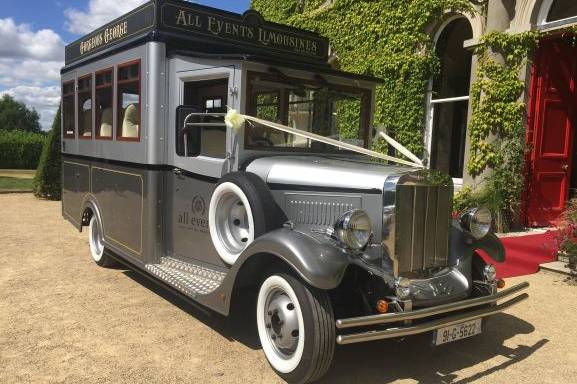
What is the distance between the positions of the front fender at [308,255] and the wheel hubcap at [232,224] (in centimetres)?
72

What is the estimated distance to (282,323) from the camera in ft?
11.1

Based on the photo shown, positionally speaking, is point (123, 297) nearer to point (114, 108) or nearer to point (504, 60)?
point (114, 108)

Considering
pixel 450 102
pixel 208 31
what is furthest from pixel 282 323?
pixel 450 102

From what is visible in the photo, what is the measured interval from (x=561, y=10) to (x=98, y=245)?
784 centimetres

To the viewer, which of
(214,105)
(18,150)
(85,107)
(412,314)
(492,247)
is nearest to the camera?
(412,314)

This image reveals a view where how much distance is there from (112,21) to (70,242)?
3.67 metres

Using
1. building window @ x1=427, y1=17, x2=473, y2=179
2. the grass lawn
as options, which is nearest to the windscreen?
building window @ x1=427, y1=17, x2=473, y2=179

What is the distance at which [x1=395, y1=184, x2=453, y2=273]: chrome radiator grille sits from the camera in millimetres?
3430

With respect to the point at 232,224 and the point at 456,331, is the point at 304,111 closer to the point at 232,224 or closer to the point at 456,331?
the point at 232,224

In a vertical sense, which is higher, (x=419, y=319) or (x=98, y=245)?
(x=419, y=319)

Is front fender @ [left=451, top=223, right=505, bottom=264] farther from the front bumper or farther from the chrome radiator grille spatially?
the front bumper

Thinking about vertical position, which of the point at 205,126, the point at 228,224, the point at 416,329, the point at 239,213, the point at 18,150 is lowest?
the point at 416,329

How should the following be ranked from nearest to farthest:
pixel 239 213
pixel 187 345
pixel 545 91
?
pixel 187 345 < pixel 239 213 < pixel 545 91

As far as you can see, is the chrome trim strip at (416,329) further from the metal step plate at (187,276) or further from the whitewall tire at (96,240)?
the whitewall tire at (96,240)
